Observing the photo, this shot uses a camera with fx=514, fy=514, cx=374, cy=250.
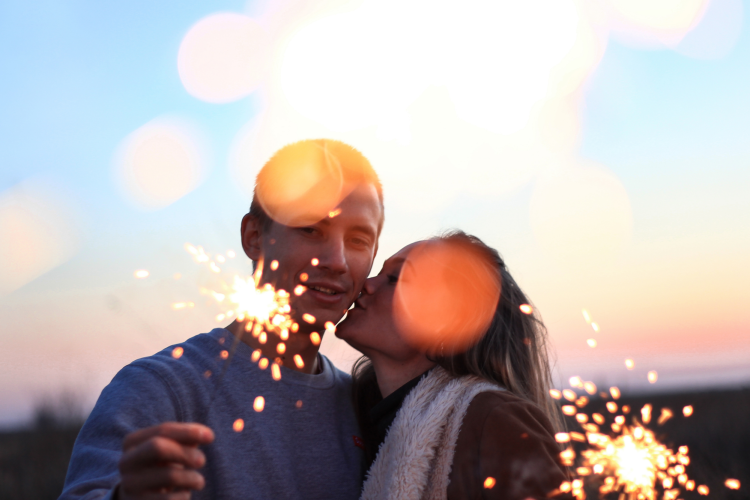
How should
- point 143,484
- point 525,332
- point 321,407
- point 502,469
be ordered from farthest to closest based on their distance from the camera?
1. point 525,332
2. point 321,407
3. point 502,469
4. point 143,484

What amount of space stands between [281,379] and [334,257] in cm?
84

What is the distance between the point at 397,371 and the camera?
3.80 meters

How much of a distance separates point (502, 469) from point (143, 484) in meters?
1.81

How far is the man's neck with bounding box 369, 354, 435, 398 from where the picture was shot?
148 inches

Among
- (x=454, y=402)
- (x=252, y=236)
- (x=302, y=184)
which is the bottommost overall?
(x=454, y=402)

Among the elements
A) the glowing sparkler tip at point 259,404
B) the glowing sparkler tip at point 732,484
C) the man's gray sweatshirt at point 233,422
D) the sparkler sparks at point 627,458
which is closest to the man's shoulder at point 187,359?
the man's gray sweatshirt at point 233,422

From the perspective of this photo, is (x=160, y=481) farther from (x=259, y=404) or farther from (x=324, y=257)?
(x=324, y=257)

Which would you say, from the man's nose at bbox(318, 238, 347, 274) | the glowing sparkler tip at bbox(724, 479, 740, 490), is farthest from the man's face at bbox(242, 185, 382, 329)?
the glowing sparkler tip at bbox(724, 479, 740, 490)

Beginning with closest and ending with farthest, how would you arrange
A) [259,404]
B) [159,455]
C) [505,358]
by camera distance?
[159,455]
[259,404]
[505,358]

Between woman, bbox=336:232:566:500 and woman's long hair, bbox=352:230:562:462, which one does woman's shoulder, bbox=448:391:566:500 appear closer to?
woman, bbox=336:232:566:500

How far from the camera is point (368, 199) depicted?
12.2 ft

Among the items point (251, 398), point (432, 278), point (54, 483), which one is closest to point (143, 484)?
point (251, 398)

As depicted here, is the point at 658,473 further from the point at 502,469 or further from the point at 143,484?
the point at 143,484

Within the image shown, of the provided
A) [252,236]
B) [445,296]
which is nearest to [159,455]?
[252,236]
